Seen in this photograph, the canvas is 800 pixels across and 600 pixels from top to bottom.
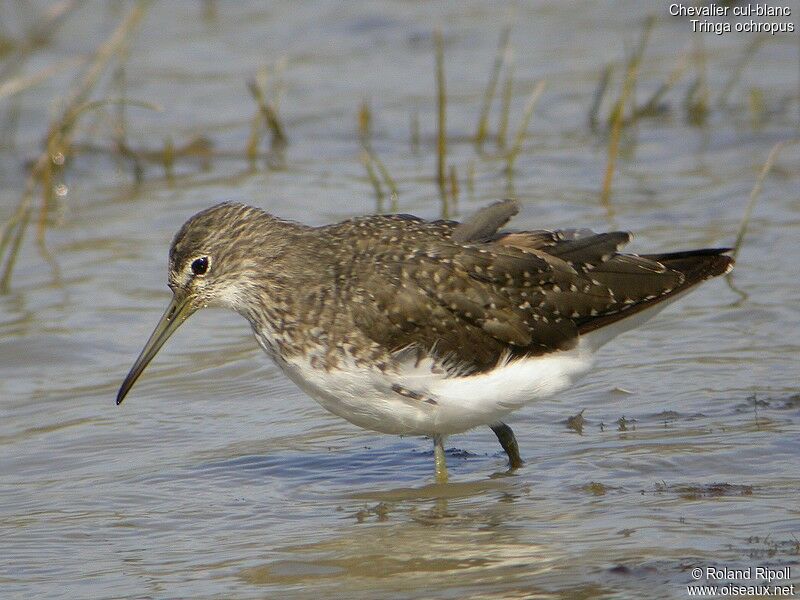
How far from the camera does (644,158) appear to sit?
13.3 m

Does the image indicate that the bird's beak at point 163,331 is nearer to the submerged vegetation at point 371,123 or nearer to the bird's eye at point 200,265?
the bird's eye at point 200,265

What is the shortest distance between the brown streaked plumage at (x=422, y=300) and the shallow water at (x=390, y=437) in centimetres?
62

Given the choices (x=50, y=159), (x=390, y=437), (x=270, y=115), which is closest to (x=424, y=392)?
(x=390, y=437)

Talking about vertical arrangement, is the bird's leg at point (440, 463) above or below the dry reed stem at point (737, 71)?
below

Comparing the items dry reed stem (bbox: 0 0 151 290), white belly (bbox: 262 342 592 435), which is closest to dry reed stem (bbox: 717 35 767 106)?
dry reed stem (bbox: 0 0 151 290)

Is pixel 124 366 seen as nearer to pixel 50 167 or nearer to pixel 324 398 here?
pixel 324 398

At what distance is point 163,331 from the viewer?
8.05 meters

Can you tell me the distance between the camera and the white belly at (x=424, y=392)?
716cm

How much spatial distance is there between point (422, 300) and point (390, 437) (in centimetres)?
155

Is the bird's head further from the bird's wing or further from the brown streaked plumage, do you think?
the bird's wing

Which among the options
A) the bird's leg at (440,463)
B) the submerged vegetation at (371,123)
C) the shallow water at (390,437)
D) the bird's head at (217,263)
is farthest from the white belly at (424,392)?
the submerged vegetation at (371,123)

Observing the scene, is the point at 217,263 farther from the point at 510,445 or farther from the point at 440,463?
the point at 510,445

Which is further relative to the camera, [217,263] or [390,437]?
[390,437]

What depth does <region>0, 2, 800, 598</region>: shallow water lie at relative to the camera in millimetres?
6578
